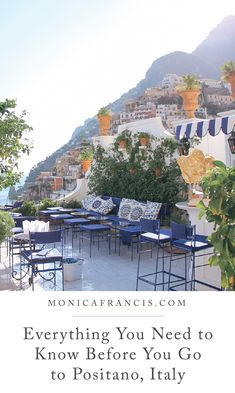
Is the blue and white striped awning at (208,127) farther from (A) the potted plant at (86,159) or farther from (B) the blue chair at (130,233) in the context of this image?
(A) the potted plant at (86,159)

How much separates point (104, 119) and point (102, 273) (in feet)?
22.7

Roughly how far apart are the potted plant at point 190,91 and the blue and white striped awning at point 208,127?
1.41m

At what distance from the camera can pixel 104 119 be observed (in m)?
12.0

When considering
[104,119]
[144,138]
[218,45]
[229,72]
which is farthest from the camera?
[218,45]

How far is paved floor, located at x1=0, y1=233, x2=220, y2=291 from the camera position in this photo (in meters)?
5.58

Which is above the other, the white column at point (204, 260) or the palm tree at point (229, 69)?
the palm tree at point (229, 69)

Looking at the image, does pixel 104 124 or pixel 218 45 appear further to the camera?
pixel 218 45

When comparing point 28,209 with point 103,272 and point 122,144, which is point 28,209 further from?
point 103,272

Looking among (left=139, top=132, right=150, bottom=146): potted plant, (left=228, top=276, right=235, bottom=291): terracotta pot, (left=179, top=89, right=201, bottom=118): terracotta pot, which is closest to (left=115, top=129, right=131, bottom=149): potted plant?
(left=139, top=132, right=150, bottom=146): potted plant

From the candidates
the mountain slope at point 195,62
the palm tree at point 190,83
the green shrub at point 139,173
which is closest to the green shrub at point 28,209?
the green shrub at point 139,173

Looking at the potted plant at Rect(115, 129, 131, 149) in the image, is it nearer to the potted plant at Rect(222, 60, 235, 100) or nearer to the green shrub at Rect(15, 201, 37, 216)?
the green shrub at Rect(15, 201, 37, 216)

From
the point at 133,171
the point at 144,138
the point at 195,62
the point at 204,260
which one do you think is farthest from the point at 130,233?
the point at 195,62

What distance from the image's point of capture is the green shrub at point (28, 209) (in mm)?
11062
